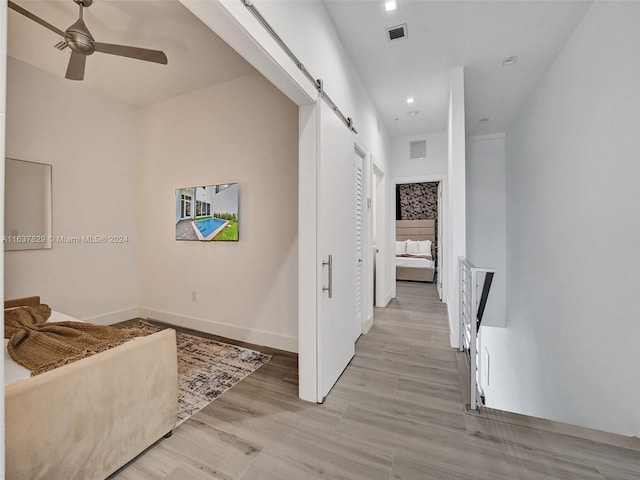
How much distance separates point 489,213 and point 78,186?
6.37 meters

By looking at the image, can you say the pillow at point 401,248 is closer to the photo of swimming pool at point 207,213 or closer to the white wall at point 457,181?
the white wall at point 457,181

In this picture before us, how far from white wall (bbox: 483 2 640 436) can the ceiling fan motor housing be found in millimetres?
3620

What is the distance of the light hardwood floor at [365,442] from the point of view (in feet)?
4.86

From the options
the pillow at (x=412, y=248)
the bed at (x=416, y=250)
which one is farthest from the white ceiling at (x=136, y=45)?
the pillow at (x=412, y=248)

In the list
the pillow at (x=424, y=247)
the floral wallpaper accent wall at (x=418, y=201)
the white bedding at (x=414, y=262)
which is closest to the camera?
the white bedding at (x=414, y=262)

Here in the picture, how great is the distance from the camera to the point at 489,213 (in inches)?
207

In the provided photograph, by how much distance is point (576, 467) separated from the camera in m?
1.50

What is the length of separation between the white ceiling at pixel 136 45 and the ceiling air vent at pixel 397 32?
1456 mm

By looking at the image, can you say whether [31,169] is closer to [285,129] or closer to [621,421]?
[285,129]

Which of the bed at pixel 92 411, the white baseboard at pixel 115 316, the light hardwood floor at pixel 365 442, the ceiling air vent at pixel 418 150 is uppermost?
the ceiling air vent at pixel 418 150

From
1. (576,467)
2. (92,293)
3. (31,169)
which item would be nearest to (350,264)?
(576,467)

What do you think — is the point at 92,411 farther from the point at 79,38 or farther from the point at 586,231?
the point at 586,231

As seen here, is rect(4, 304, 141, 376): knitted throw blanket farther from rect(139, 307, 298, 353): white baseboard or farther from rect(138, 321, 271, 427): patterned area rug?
rect(139, 307, 298, 353): white baseboard

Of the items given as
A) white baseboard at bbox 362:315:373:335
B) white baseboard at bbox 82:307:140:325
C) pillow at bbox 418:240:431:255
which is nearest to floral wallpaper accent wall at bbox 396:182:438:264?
pillow at bbox 418:240:431:255
